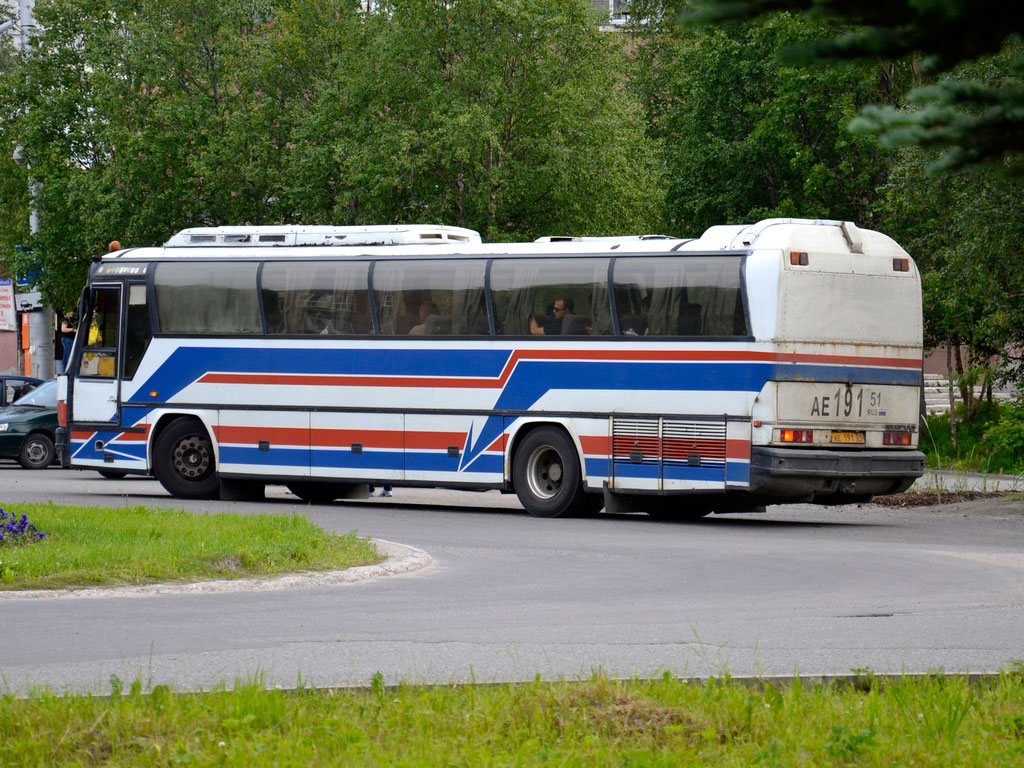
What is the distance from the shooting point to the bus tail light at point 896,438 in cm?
1912

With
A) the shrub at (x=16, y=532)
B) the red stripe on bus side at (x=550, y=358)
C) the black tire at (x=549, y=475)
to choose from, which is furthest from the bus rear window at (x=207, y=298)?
the shrub at (x=16, y=532)

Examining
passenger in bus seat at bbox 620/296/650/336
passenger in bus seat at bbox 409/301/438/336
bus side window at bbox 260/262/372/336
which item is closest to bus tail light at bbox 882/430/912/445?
passenger in bus seat at bbox 620/296/650/336

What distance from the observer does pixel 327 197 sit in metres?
37.2

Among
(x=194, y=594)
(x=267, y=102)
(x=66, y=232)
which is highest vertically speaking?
(x=267, y=102)

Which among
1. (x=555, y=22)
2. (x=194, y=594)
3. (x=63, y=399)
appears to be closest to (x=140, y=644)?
(x=194, y=594)

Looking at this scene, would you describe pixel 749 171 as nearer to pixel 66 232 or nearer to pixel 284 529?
pixel 66 232

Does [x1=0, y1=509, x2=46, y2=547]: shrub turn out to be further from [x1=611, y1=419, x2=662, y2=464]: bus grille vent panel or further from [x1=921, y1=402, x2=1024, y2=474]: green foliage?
[x1=921, y1=402, x2=1024, y2=474]: green foliage

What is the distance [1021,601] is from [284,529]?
21.7 ft

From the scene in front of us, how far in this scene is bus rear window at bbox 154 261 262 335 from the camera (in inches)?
894

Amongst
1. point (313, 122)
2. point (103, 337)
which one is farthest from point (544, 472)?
point (313, 122)

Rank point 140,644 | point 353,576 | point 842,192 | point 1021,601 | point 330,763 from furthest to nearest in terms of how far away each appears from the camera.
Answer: point 842,192 < point 353,576 < point 1021,601 < point 140,644 < point 330,763

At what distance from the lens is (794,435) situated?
60.6 ft

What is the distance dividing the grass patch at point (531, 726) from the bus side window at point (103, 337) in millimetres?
17051

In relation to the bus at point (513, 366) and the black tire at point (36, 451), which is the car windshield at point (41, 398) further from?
the bus at point (513, 366)
